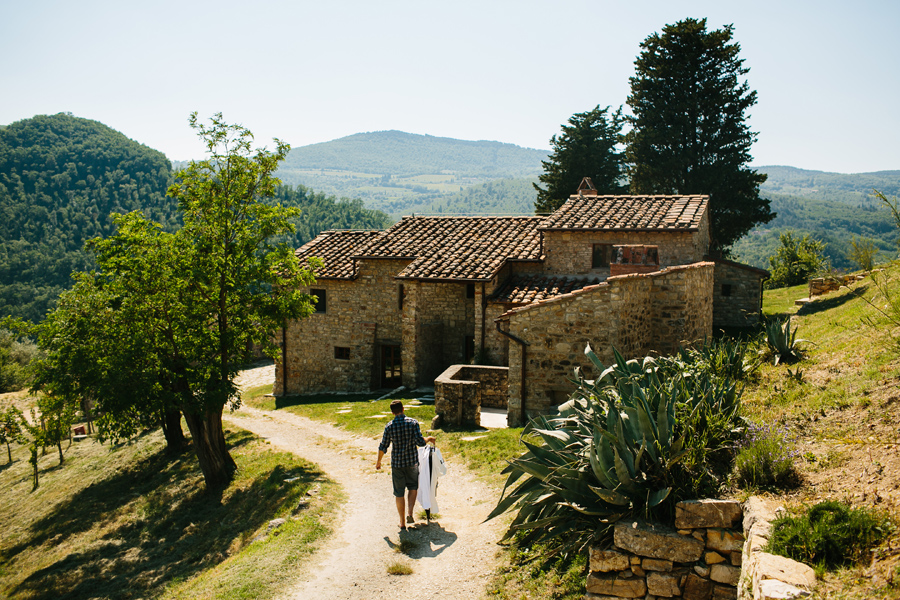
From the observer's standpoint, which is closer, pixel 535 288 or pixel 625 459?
pixel 625 459

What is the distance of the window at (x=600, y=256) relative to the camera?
18638 mm

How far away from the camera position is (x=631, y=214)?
18.9 metres

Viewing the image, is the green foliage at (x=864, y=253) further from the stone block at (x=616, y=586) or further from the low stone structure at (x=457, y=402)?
the low stone structure at (x=457, y=402)

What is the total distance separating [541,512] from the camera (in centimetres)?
653

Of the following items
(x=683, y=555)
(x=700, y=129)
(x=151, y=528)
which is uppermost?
(x=700, y=129)

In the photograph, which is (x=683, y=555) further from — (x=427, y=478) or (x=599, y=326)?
(x=599, y=326)

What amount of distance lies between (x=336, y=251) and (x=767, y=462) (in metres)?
20.5

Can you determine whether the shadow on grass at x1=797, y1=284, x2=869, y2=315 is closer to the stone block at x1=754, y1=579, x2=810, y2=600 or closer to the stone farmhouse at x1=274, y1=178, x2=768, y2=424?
the stone farmhouse at x1=274, y1=178, x2=768, y2=424

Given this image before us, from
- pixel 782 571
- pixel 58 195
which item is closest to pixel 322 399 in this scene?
pixel 782 571


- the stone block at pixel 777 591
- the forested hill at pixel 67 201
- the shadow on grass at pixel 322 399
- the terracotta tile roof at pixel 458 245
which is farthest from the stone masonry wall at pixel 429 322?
the forested hill at pixel 67 201

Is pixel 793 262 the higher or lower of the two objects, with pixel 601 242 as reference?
lower

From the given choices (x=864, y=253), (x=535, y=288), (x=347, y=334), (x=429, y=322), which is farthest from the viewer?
(x=347, y=334)

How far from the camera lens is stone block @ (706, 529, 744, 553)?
5.09 metres

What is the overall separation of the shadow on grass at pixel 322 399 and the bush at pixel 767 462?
15897 millimetres
